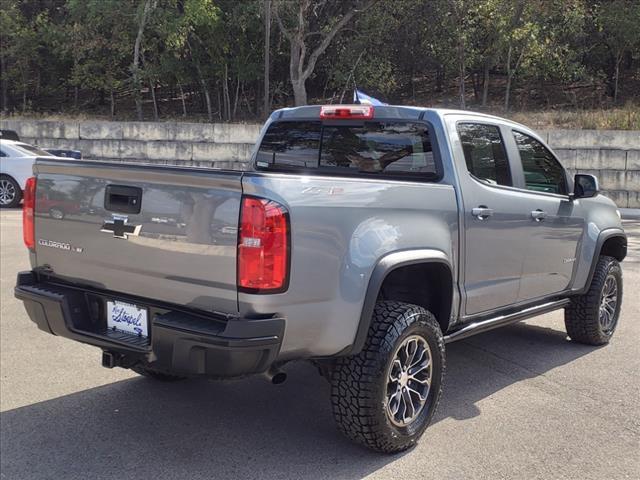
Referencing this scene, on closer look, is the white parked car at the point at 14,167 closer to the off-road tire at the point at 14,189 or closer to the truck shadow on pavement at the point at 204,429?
the off-road tire at the point at 14,189

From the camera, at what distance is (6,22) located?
2700cm

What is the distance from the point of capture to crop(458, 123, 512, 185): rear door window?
14.1 feet

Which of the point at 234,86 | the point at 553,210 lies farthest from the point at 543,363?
the point at 234,86

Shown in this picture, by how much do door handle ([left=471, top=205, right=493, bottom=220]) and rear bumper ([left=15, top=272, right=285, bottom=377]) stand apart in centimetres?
169

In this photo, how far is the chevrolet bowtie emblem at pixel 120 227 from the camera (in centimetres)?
332

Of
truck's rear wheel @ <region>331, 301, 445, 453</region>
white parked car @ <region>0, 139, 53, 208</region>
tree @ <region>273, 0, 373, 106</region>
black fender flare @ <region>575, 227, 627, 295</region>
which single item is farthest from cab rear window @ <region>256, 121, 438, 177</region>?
tree @ <region>273, 0, 373, 106</region>

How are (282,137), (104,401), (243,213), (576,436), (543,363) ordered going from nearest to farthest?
(243,213) → (576,436) → (104,401) → (282,137) → (543,363)

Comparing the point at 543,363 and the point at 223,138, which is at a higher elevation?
the point at 223,138

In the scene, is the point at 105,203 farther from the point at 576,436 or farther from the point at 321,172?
the point at 576,436

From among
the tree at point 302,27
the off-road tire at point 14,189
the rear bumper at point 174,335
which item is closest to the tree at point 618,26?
the tree at point 302,27

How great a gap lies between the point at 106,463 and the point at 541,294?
334 cm

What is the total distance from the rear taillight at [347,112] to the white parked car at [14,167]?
12.4 m

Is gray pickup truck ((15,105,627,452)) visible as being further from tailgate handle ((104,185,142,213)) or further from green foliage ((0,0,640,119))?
green foliage ((0,0,640,119))

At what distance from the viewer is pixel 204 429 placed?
3947 mm
